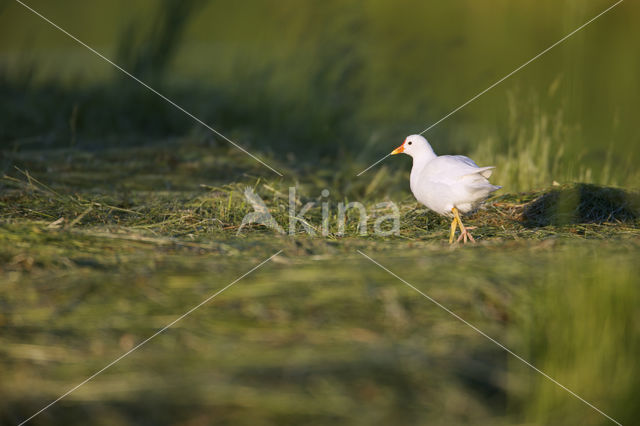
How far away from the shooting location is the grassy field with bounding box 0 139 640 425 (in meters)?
1.61

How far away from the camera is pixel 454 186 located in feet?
10.1

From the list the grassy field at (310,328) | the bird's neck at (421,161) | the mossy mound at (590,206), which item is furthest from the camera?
the mossy mound at (590,206)

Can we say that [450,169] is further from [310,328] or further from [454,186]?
[310,328]

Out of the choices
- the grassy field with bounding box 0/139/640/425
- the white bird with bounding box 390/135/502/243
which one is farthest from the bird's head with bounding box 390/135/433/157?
the grassy field with bounding box 0/139/640/425

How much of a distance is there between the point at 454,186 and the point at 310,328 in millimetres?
1351

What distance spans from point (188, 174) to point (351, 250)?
2.38 meters

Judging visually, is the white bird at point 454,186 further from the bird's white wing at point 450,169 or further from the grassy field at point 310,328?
the grassy field at point 310,328

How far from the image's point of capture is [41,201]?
372 centimetres

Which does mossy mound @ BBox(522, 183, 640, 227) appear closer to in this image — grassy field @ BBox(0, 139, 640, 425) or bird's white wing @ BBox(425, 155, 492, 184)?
grassy field @ BBox(0, 139, 640, 425)

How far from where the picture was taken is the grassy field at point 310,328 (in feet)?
5.28

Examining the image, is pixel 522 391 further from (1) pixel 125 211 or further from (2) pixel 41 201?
(2) pixel 41 201

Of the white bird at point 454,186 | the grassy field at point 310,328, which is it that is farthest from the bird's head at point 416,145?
the grassy field at point 310,328

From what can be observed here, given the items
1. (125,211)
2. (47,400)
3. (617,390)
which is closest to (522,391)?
(617,390)

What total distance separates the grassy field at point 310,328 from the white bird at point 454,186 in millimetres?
167
